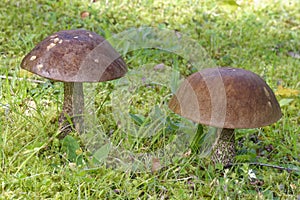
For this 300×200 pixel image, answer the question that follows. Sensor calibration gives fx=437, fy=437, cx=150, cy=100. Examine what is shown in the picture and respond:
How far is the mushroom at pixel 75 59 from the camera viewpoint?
244 centimetres

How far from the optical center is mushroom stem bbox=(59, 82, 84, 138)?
9.39 feet

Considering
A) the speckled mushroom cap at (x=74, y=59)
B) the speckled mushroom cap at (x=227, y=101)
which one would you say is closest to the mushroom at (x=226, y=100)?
the speckled mushroom cap at (x=227, y=101)

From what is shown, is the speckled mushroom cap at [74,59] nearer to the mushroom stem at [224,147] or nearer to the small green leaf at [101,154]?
the small green leaf at [101,154]

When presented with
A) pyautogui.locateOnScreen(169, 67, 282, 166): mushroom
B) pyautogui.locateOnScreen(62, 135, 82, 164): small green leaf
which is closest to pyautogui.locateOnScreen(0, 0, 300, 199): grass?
pyautogui.locateOnScreen(62, 135, 82, 164): small green leaf

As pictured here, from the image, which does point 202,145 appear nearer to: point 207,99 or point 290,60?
point 207,99

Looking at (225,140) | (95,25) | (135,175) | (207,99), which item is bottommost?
(135,175)

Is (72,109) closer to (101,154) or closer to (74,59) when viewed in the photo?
(101,154)

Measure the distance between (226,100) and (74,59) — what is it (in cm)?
89

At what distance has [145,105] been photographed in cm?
341

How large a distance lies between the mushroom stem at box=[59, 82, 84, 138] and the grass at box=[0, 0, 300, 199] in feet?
0.23

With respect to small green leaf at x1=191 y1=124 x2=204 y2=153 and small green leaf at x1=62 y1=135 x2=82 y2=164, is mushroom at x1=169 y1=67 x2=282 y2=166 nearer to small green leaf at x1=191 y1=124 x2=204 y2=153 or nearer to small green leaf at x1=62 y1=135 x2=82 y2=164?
small green leaf at x1=191 y1=124 x2=204 y2=153

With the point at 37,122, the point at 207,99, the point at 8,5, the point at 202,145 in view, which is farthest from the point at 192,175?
the point at 8,5

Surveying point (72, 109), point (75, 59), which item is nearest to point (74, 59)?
point (75, 59)

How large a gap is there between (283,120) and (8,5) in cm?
293
